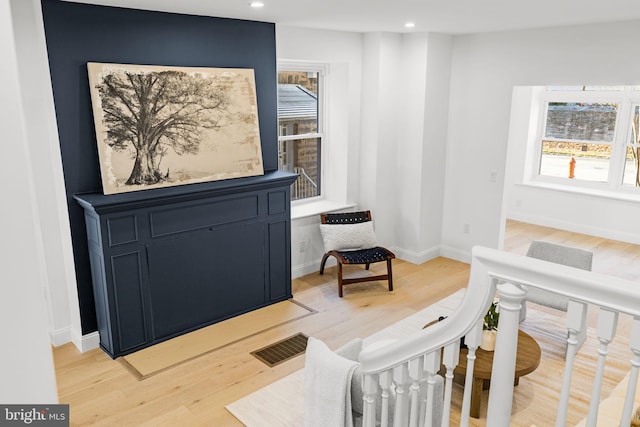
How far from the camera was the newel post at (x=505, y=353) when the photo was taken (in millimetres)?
1147

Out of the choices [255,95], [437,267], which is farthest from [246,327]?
[437,267]

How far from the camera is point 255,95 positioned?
180 inches

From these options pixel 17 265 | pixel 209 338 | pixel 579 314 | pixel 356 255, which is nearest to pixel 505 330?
pixel 579 314

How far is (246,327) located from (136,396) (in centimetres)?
116

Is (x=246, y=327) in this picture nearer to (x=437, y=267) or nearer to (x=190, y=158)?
(x=190, y=158)

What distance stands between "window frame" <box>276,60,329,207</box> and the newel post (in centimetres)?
440

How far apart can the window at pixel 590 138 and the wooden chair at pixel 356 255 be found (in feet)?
12.6

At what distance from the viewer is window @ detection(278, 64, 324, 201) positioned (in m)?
5.41

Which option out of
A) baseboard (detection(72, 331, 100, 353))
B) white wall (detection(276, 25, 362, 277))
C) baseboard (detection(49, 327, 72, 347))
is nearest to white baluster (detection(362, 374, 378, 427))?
baseboard (detection(72, 331, 100, 353))

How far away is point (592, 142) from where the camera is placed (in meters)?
7.22

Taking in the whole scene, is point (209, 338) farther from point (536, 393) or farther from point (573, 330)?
point (573, 330)

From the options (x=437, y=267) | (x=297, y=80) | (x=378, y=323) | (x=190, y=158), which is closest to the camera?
(x=190, y=158)

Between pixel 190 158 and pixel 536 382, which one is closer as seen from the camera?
pixel 536 382

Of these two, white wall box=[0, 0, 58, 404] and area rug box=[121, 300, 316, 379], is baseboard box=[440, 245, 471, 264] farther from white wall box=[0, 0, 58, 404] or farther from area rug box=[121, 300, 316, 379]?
white wall box=[0, 0, 58, 404]
